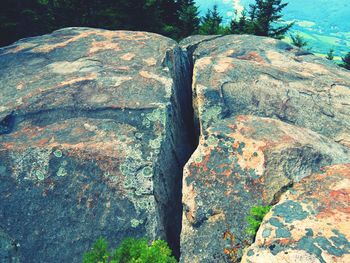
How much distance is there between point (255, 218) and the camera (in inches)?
243

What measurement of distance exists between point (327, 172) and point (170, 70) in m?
6.03

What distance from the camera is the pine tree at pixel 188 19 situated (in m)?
26.4

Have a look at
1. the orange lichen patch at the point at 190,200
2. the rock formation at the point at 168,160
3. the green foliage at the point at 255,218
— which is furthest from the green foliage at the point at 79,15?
the green foliage at the point at 255,218

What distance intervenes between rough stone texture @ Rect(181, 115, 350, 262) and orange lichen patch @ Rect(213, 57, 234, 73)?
9.69ft

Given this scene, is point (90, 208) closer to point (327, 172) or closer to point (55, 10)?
point (327, 172)

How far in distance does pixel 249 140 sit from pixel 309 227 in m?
2.82

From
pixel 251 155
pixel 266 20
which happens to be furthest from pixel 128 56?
pixel 266 20

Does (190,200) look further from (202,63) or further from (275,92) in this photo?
(202,63)

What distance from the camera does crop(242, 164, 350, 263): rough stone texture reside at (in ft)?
15.4

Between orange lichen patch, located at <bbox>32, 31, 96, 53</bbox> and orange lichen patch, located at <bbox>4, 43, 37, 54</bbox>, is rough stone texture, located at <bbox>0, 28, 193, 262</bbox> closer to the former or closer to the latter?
orange lichen patch, located at <bbox>32, 31, 96, 53</bbox>

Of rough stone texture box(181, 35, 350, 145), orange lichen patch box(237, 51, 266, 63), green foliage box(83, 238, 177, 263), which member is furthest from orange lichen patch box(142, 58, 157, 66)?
green foliage box(83, 238, 177, 263)

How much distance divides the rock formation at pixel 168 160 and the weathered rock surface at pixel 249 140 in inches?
1.1

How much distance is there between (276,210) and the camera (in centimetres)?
557

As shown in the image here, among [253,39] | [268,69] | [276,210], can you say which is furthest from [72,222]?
[253,39]
